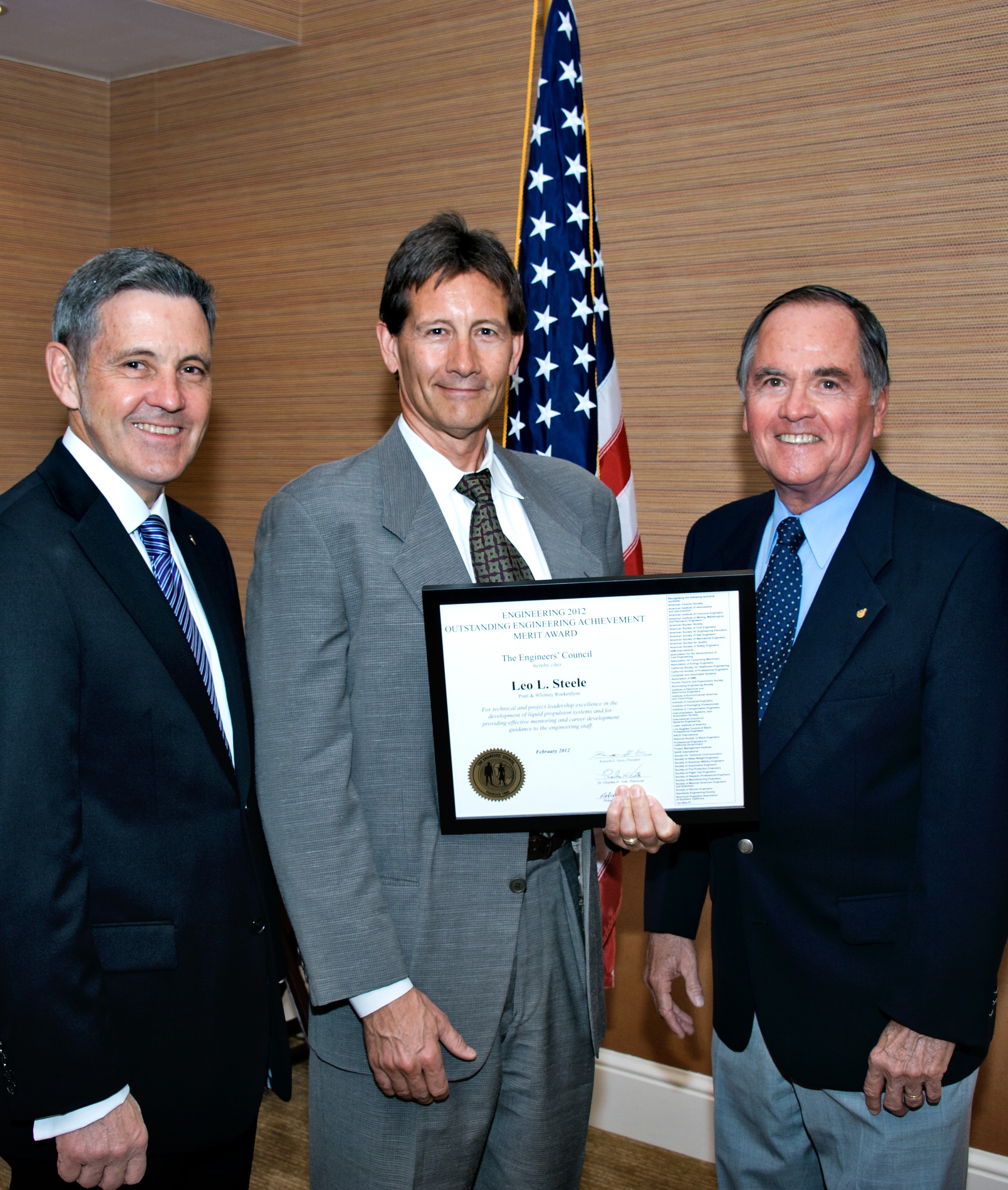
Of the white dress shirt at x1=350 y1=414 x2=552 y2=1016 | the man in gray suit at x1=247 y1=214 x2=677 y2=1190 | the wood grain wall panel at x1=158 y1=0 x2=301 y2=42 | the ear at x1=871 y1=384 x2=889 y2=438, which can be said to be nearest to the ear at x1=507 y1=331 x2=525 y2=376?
the man in gray suit at x1=247 y1=214 x2=677 y2=1190

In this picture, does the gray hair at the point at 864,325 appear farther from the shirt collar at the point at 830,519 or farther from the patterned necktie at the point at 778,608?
the patterned necktie at the point at 778,608

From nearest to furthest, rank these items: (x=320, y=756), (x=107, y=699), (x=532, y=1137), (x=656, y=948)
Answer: (x=107, y=699) < (x=320, y=756) < (x=532, y=1137) < (x=656, y=948)

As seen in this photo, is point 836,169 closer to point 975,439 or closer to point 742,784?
point 975,439

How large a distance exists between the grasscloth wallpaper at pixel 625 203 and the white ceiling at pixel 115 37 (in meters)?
0.07

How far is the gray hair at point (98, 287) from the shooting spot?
1.71m

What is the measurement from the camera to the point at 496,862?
1765mm

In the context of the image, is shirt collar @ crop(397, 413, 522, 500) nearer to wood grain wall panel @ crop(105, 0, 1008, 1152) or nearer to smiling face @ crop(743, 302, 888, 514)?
smiling face @ crop(743, 302, 888, 514)

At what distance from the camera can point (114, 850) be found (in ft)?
5.21

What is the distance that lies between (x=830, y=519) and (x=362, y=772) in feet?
2.93

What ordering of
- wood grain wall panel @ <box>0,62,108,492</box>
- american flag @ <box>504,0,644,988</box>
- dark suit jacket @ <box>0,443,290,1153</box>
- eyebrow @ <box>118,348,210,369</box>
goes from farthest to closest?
wood grain wall panel @ <box>0,62,108,492</box>, american flag @ <box>504,0,644,988</box>, eyebrow @ <box>118,348,210,369</box>, dark suit jacket @ <box>0,443,290,1153</box>

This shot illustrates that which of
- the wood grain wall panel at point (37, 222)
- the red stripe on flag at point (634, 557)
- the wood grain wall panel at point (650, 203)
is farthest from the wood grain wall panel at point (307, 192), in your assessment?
the red stripe on flag at point (634, 557)

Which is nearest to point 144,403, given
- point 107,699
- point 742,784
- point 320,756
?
point 107,699

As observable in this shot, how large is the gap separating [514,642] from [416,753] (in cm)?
24

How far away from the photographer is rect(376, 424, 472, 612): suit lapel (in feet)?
5.74
